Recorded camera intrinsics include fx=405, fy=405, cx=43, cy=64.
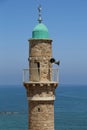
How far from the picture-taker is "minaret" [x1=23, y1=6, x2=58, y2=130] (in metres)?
22.8

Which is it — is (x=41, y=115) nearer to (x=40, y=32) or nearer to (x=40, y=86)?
(x=40, y=86)

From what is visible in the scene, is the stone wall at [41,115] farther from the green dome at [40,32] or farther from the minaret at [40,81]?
the green dome at [40,32]

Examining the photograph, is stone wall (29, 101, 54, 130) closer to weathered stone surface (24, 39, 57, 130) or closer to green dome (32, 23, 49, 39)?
weathered stone surface (24, 39, 57, 130)

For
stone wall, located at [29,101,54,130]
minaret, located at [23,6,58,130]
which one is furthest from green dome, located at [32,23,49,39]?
stone wall, located at [29,101,54,130]

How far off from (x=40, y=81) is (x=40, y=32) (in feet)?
9.09

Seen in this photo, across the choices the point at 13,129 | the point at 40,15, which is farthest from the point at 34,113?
the point at 13,129

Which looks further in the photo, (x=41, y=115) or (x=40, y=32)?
(x=40, y=32)

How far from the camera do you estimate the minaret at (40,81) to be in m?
22.8

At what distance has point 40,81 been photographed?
22938mm

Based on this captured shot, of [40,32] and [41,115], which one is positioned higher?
[40,32]

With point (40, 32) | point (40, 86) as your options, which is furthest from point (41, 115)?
point (40, 32)

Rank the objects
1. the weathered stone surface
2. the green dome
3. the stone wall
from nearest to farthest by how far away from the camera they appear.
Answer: the stone wall
the weathered stone surface
the green dome

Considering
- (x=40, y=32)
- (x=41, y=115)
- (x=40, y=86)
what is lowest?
(x=41, y=115)

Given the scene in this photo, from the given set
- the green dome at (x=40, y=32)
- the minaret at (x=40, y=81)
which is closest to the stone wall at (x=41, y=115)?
the minaret at (x=40, y=81)
